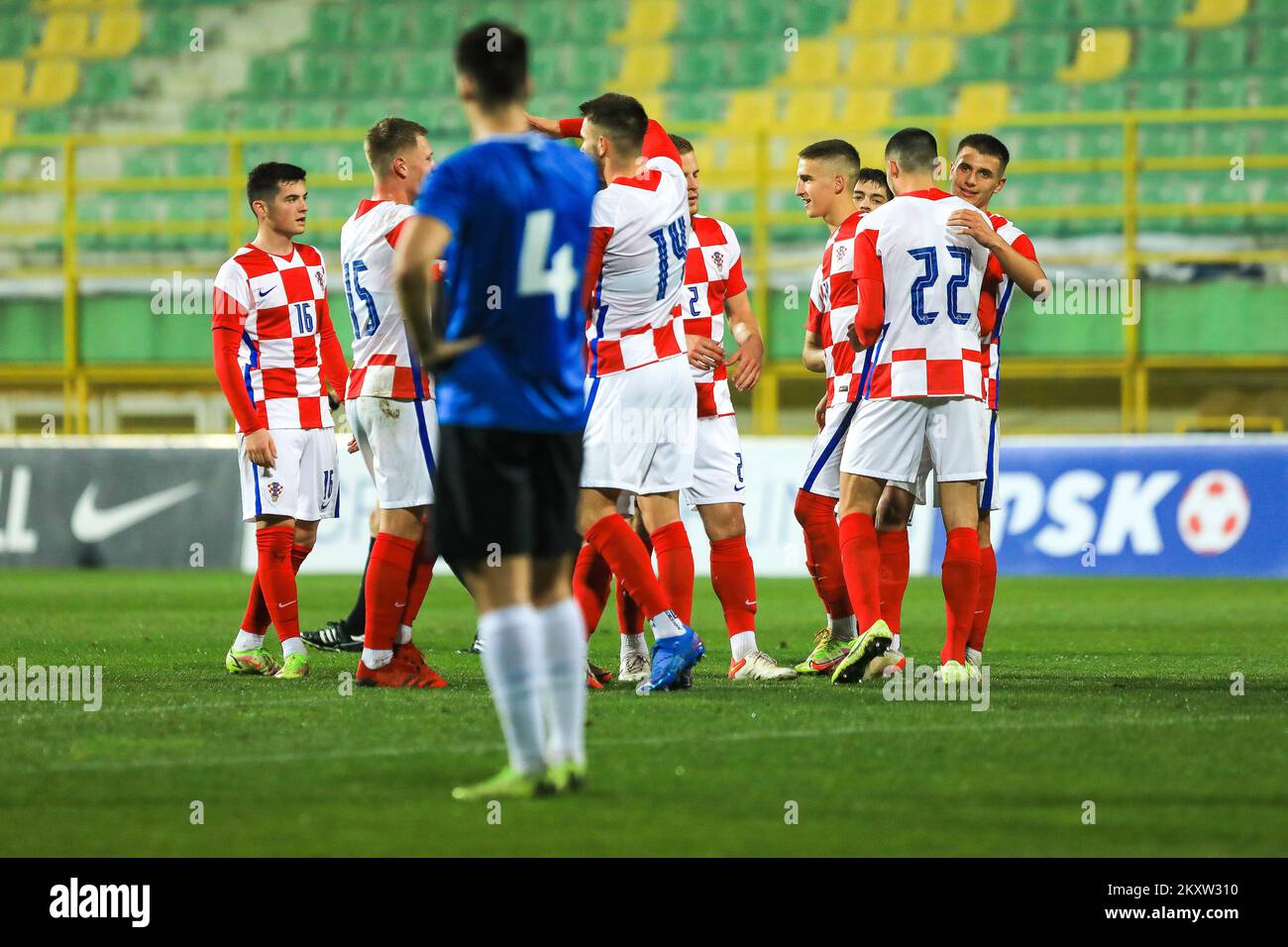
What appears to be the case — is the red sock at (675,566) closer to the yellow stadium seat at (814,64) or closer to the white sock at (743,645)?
the white sock at (743,645)

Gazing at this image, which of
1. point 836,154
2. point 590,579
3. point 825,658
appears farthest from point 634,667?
point 836,154

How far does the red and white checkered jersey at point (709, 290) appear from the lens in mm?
7414

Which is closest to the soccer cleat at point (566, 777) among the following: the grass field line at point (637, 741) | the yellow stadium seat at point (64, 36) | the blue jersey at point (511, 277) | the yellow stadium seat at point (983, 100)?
the grass field line at point (637, 741)

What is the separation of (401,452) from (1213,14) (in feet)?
44.4

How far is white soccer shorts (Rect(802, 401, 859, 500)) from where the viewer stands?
24.6ft

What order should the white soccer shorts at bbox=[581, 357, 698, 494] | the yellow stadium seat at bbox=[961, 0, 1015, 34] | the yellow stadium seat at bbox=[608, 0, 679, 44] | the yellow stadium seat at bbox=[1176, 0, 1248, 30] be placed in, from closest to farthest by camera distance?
the white soccer shorts at bbox=[581, 357, 698, 494]
the yellow stadium seat at bbox=[1176, 0, 1248, 30]
the yellow stadium seat at bbox=[961, 0, 1015, 34]
the yellow stadium seat at bbox=[608, 0, 679, 44]

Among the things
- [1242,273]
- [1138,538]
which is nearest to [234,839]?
[1138,538]

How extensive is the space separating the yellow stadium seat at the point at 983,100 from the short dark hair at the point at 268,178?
11.6 metres

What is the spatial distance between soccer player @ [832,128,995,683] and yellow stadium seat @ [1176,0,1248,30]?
1229 cm

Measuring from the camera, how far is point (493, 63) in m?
4.32

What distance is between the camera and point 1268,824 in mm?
3926

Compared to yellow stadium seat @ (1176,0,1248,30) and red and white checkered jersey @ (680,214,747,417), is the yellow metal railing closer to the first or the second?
yellow stadium seat @ (1176,0,1248,30)

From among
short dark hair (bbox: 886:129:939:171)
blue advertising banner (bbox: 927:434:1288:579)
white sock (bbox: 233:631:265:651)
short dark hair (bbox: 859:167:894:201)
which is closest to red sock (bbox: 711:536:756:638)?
short dark hair (bbox: 886:129:939:171)

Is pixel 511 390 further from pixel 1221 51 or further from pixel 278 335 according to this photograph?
pixel 1221 51
